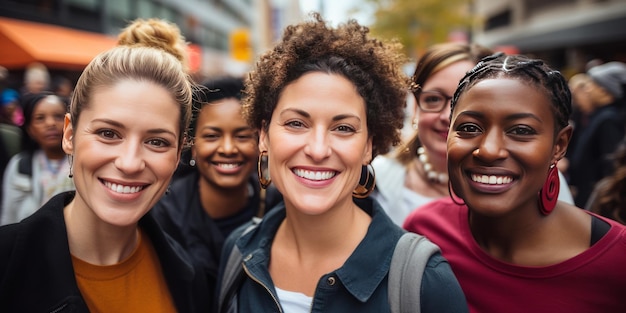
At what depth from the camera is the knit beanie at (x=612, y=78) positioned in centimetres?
623

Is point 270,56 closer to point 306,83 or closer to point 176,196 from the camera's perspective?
point 306,83

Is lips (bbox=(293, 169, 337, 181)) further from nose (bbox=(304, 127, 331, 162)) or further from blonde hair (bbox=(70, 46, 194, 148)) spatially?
blonde hair (bbox=(70, 46, 194, 148))

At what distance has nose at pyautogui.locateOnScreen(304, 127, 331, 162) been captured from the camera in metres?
2.03

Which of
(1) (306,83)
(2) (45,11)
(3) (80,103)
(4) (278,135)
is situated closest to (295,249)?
(4) (278,135)

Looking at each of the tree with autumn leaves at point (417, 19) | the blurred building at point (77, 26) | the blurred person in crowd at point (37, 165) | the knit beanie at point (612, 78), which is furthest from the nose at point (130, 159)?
the tree with autumn leaves at point (417, 19)

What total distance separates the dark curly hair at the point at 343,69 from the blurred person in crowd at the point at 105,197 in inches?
14.8

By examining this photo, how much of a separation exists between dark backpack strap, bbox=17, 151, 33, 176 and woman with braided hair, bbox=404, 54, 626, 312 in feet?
12.9

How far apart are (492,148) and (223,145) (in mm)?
1777

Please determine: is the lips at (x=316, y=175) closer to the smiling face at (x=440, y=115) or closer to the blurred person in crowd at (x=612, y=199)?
the smiling face at (x=440, y=115)

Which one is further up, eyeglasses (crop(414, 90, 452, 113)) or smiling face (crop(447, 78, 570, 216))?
eyeglasses (crop(414, 90, 452, 113))

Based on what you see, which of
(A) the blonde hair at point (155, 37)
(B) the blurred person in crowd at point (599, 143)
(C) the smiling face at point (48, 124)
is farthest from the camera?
(B) the blurred person in crowd at point (599, 143)

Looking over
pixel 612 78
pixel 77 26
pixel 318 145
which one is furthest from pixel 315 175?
pixel 77 26

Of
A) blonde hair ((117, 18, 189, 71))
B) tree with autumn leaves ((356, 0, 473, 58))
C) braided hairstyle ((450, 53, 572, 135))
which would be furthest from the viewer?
tree with autumn leaves ((356, 0, 473, 58))

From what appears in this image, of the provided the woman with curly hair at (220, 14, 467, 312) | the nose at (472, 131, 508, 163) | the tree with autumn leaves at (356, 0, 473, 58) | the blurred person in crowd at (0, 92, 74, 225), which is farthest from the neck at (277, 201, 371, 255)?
the tree with autumn leaves at (356, 0, 473, 58)
